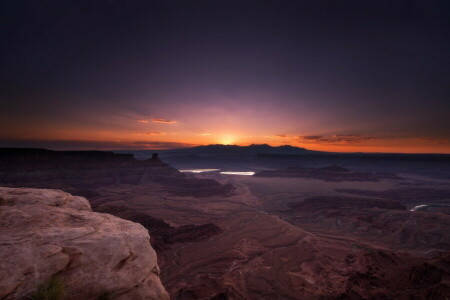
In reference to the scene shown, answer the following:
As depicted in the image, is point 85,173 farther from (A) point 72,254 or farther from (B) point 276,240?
(A) point 72,254

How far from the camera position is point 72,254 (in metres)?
5.75

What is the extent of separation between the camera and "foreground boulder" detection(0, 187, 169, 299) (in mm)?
5012

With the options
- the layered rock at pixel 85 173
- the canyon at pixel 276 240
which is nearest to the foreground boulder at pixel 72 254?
the canyon at pixel 276 240

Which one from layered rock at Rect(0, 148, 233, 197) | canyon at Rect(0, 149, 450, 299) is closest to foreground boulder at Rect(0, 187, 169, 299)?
canyon at Rect(0, 149, 450, 299)

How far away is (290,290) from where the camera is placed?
17516 mm

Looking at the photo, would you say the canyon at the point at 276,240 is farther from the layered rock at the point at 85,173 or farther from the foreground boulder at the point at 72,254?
the foreground boulder at the point at 72,254

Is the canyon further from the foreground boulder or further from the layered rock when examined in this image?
the foreground boulder

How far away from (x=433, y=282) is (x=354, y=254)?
1113 cm

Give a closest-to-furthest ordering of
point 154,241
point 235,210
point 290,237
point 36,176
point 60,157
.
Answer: point 154,241
point 290,237
point 235,210
point 36,176
point 60,157

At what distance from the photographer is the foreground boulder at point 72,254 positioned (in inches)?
197

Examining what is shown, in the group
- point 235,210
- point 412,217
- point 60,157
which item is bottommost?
point 235,210

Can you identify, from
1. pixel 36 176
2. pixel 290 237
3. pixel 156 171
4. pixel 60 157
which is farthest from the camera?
pixel 156 171

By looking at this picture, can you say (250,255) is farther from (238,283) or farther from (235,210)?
(235,210)

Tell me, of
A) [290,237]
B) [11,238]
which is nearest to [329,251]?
[290,237]
